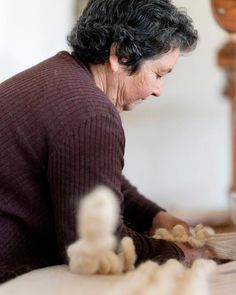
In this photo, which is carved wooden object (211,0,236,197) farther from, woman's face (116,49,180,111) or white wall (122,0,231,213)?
woman's face (116,49,180,111)

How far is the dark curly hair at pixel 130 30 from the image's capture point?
1092 mm

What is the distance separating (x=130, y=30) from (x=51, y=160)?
0.34 metres

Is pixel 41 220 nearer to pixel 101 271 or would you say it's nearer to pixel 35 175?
pixel 35 175

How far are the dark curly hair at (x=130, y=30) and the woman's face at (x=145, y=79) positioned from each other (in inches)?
0.7

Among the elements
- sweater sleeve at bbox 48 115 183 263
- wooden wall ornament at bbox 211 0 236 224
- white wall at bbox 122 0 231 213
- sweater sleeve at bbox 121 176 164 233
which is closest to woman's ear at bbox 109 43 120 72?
sweater sleeve at bbox 48 115 183 263

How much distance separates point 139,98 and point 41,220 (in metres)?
0.39

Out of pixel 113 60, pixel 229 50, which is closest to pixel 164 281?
pixel 113 60

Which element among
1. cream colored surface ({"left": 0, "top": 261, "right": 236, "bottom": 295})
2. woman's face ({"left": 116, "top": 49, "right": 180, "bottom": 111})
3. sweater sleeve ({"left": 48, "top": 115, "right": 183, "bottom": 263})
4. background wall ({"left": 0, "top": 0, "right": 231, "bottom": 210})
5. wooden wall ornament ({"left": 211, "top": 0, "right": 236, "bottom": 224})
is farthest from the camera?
background wall ({"left": 0, "top": 0, "right": 231, "bottom": 210})

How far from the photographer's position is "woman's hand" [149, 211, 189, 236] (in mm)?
1300

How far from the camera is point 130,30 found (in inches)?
42.9

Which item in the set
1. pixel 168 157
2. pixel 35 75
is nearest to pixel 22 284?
pixel 35 75

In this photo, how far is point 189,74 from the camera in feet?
7.83

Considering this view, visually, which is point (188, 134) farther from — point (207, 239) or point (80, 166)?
point (80, 166)

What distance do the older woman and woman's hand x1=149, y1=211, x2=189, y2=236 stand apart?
222 millimetres
